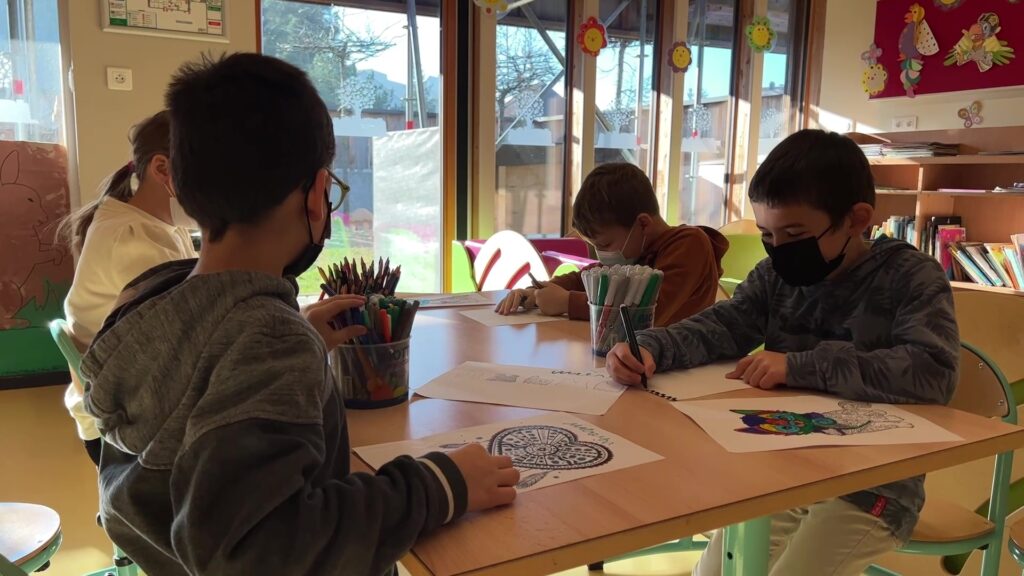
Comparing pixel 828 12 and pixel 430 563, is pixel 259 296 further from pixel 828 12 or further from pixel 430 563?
pixel 828 12

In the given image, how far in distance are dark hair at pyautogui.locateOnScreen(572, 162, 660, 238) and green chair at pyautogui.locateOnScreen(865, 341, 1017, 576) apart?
75 cm

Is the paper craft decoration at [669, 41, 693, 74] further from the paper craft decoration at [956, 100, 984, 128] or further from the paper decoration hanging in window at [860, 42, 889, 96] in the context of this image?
the paper craft decoration at [956, 100, 984, 128]

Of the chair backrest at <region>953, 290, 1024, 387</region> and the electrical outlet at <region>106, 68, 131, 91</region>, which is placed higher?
the electrical outlet at <region>106, 68, 131, 91</region>

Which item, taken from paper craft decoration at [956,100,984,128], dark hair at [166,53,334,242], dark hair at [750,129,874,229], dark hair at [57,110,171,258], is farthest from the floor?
paper craft decoration at [956,100,984,128]

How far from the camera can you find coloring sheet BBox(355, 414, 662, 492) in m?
0.81

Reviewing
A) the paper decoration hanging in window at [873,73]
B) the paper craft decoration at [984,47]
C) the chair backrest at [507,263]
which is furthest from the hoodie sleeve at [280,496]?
the paper decoration hanging in window at [873,73]

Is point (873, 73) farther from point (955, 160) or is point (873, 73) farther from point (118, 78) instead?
point (118, 78)

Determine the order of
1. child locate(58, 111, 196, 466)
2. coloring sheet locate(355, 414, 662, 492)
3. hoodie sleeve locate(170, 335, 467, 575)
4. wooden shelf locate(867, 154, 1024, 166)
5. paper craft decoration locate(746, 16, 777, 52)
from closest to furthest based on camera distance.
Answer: hoodie sleeve locate(170, 335, 467, 575) → coloring sheet locate(355, 414, 662, 492) → child locate(58, 111, 196, 466) → wooden shelf locate(867, 154, 1024, 166) → paper craft decoration locate(746, 16, 777, 52)

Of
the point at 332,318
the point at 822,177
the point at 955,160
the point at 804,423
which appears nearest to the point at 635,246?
the point at 822,177

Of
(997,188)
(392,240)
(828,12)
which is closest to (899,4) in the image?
(828,12)

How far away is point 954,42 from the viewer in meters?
4.52

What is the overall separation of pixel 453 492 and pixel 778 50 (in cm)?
557

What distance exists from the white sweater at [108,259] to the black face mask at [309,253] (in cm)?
104

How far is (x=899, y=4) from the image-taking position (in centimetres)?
482
